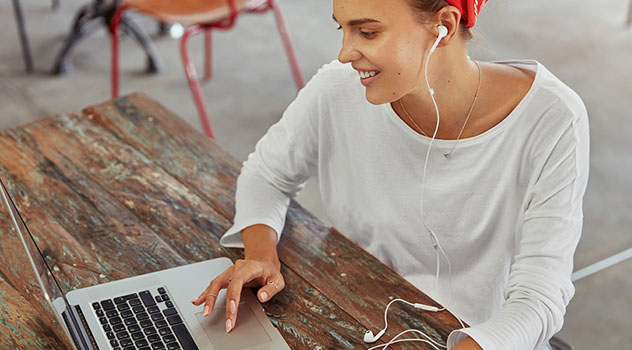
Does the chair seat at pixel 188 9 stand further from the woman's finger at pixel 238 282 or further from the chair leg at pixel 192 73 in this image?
the woman's finger at pixel 238 282

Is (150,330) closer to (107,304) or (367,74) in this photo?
(107,304)

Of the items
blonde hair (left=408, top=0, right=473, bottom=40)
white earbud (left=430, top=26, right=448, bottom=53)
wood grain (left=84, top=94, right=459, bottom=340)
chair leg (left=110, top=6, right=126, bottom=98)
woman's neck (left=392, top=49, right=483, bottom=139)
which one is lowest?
chair leg (left=110, top=6, right=126, bottom=98)

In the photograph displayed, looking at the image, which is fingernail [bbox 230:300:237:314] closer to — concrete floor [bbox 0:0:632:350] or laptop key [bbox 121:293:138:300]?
laptop key [bbox 121:293:138:300]

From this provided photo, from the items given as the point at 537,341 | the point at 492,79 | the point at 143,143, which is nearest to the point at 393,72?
the point at 492,79

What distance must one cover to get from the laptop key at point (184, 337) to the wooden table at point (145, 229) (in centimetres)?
13

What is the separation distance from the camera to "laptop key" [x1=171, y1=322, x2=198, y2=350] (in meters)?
1.10

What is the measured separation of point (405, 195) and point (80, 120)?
70 cm

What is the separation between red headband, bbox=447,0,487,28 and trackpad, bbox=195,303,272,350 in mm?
539

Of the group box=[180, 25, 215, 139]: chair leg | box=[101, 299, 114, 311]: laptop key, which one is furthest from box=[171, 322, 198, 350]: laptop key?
box=[180, 25, 215, 139]: chair leg

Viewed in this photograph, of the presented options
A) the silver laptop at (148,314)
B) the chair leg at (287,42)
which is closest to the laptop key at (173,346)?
the silver laptop at (148,314)

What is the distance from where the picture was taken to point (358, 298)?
4.02ft

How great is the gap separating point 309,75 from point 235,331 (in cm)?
239

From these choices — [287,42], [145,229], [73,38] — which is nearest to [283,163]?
[145,229]

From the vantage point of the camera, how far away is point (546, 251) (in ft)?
3.85
